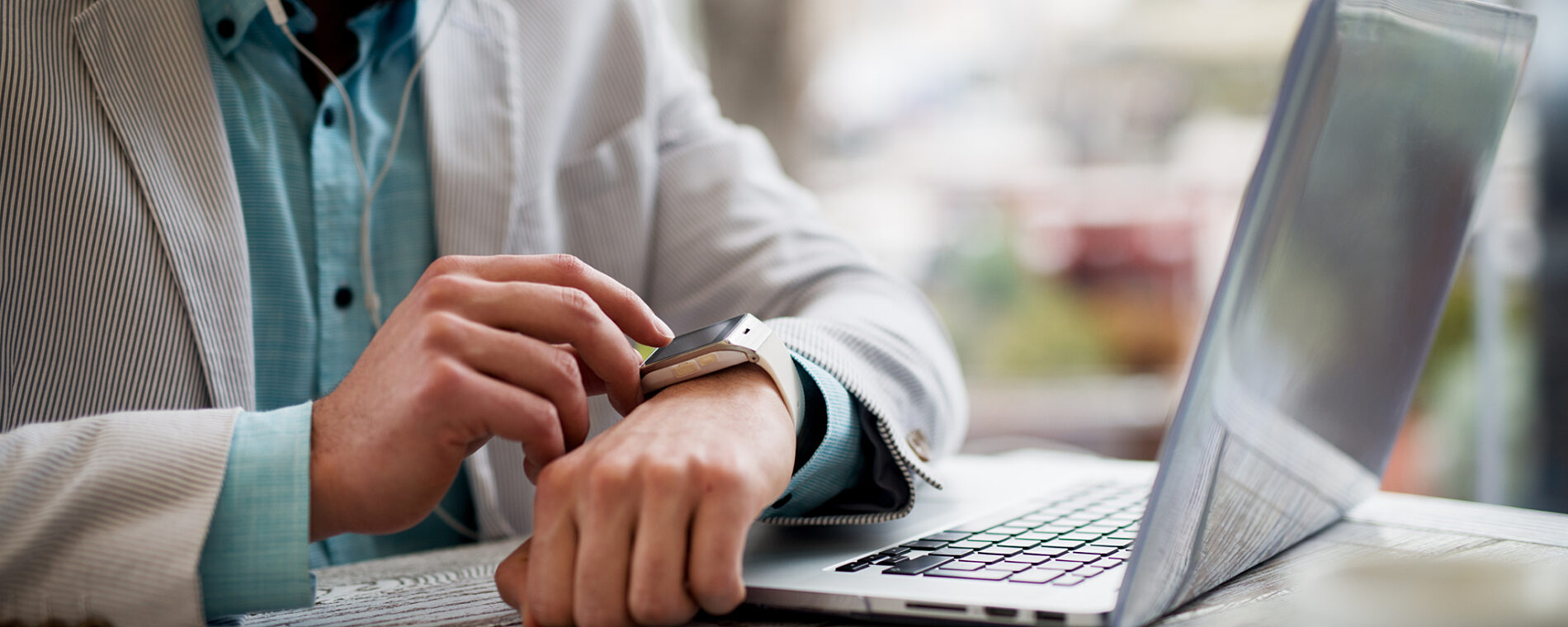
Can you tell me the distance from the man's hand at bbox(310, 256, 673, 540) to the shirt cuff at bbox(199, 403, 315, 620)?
0.01 metres

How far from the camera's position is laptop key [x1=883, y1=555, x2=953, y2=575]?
0.49 m

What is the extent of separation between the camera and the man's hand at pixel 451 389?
1.57ft

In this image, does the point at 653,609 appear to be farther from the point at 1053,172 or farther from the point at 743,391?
the point at 1053,172

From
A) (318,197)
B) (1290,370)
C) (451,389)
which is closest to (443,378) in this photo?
(451,389)

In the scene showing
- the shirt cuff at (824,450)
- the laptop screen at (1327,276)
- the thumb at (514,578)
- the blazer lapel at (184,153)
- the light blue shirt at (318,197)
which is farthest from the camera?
the light blue shirt at (318,197)

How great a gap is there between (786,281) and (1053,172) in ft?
9.27

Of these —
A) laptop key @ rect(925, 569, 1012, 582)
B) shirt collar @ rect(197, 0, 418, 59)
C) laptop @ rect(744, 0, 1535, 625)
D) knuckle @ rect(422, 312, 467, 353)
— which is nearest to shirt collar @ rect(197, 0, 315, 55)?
shirt collar @ rect(197, 0, 418, 59)

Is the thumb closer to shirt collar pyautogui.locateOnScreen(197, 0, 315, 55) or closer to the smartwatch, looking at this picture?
the smartwatch

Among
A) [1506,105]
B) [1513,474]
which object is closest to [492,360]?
[1506,105]

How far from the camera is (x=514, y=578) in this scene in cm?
47

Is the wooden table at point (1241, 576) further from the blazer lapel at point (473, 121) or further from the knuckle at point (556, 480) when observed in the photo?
the blazer lapel at point (473, 121)

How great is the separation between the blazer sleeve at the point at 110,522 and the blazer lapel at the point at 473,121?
17.4 inches

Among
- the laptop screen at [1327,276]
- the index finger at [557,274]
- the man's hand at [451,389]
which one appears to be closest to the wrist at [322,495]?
the man's hand at [451,389]

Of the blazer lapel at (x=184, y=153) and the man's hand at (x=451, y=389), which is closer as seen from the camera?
the man's hand at (x=451, y=389)
